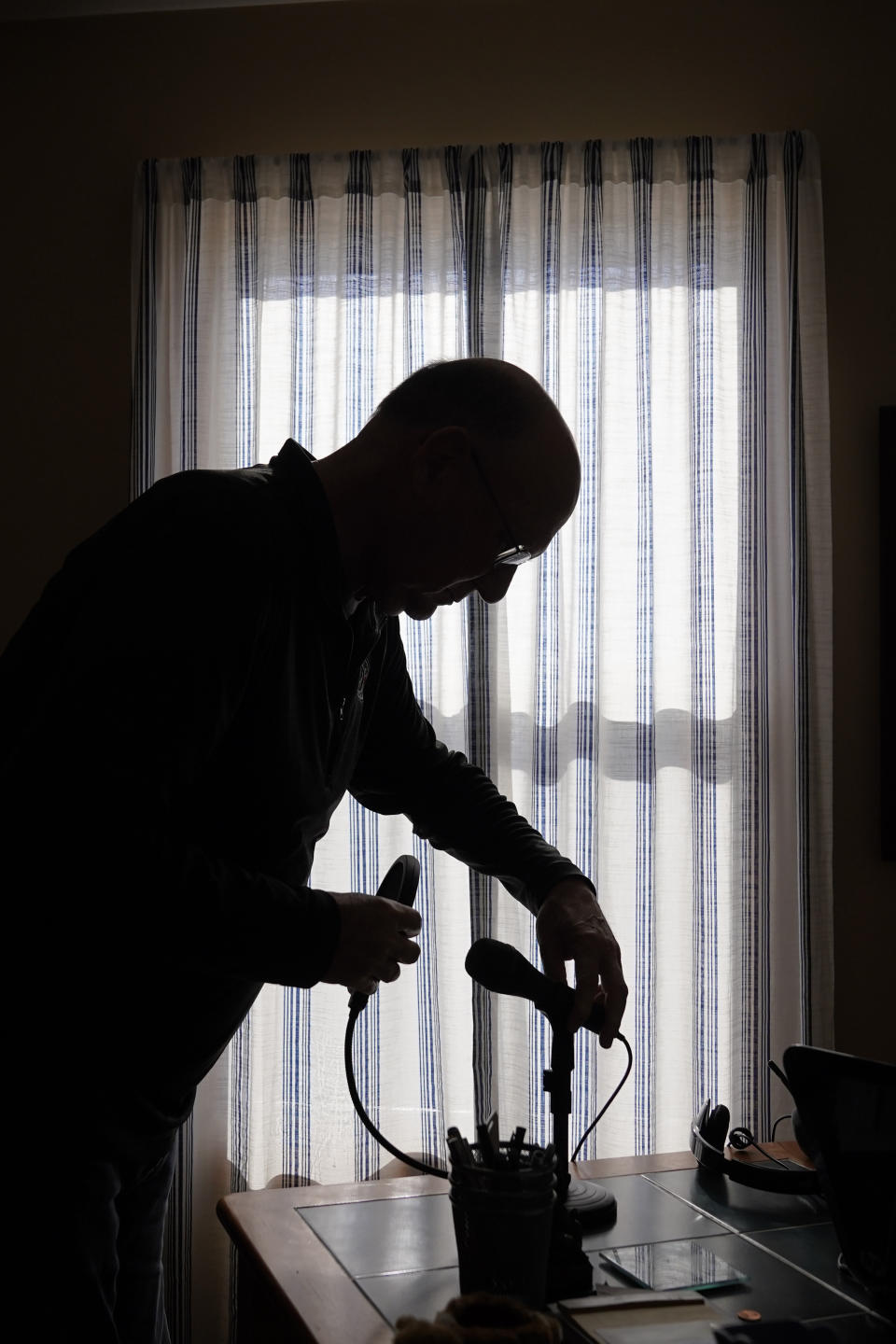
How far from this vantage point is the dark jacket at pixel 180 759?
3.30 ft

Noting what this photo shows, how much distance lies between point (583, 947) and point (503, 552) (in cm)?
49

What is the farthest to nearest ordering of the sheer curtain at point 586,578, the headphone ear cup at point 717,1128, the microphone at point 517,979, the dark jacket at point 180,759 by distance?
the sheer curtain at point 586,578 < the headphone ear cup at point 717,1128 < the microphone at point 517,979 < the dark jacket at point 180,759

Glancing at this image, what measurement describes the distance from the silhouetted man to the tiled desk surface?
24 centimetres

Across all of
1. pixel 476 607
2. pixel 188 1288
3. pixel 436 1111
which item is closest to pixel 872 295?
pixel 476 607

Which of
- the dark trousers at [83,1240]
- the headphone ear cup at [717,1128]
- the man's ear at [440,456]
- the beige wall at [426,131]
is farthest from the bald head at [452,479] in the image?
the beige wall at [426,131]

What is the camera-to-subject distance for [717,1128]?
5.06 ft

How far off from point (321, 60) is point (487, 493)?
2.08 m

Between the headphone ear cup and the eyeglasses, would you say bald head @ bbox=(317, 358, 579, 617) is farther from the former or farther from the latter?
the headphone ear cup

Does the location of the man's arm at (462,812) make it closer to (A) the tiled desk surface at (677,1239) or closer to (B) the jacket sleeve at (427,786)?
(B) the jacket sleeve at (427,786)

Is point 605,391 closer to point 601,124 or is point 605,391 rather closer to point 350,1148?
point 601,124

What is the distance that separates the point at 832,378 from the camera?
9.33ft

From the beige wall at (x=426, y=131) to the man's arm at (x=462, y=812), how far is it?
1.48m

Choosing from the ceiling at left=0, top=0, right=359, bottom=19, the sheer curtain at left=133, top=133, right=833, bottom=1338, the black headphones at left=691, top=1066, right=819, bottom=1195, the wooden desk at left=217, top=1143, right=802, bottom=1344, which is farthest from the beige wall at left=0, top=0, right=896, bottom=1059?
the wooden desk at left=217, top=1143, right=802, bottom=1344

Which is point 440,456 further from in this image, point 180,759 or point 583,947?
point 583,947
